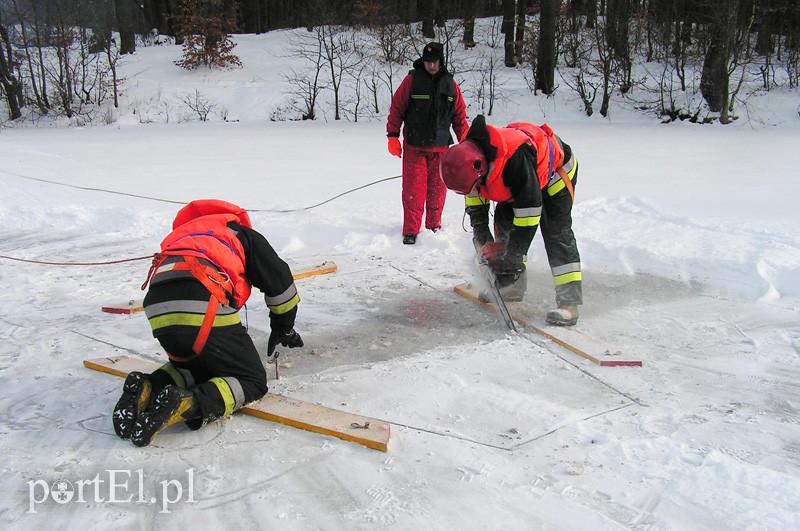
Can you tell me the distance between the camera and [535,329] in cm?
423

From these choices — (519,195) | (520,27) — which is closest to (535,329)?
(519,195)

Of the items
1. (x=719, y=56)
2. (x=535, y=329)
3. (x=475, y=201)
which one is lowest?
(x=535, y=329)

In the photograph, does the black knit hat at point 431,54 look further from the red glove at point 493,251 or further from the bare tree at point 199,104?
the bare tree at point 199,104

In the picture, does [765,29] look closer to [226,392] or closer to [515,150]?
[515,150]

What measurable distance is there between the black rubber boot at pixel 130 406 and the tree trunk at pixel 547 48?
50.4 ft

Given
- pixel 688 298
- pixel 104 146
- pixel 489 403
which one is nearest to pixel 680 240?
pixel 688 298

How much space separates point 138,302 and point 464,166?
97.8 inches

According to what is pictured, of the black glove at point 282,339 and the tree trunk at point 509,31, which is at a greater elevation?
the tree trunk at point 509,31

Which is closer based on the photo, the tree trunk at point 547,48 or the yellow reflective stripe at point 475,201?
the yellow reflective stripe at point 475,201

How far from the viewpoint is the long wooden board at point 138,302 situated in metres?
4.59

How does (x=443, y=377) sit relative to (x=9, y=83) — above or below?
below

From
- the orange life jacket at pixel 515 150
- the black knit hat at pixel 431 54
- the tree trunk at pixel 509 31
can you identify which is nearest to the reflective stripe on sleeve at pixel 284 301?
the orange life jacket at pixel 515 150

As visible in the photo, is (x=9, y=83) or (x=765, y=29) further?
(x=9, y=83)

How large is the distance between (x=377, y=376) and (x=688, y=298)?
2402 millimetres
